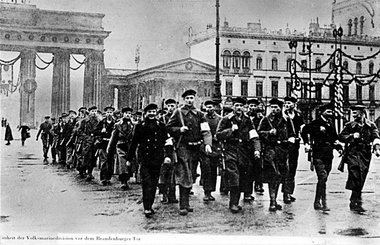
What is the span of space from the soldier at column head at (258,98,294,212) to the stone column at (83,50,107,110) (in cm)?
1620

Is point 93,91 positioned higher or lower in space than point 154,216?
higher

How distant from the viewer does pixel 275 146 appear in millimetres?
8352

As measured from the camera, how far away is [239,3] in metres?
11.3

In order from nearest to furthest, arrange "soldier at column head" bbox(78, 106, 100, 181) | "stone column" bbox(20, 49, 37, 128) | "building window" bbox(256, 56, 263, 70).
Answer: "soldier at column head" bbox(78, 106, 100, 181) → "building window" bbox(256, 56, 263, 70) → "stone column" bbox(20, 49, 37, 128)

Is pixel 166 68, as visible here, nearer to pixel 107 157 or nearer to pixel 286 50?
pixel 107 157

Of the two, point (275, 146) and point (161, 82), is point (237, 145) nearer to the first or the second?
point (275, 146)

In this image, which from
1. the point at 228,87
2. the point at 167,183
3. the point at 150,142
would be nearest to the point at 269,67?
the point at 228,87

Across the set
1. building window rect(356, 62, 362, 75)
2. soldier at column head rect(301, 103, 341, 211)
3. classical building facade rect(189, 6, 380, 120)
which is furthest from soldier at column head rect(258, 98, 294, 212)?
building window rect(356, 62, 362, 75)

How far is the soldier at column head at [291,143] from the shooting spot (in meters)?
8.80

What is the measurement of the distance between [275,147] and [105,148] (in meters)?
3.97

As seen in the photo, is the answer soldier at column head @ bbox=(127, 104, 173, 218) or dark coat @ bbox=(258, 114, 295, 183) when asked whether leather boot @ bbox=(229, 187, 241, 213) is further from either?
soldier at column head @ bbox=(127, 104, 173, 218)

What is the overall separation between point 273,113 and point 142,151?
211cm

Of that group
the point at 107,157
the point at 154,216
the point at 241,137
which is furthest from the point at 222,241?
the point at 107,157

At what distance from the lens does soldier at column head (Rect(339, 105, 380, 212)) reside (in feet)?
27.5
